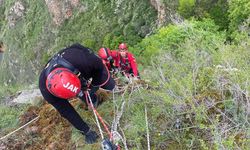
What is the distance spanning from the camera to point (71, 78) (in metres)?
4.64

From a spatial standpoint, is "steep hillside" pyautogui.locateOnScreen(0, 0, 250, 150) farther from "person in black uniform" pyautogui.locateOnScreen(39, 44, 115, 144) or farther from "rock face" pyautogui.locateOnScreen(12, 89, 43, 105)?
"person in black uniform" pyautogui.locateOnScreen(39, 44, 115, 144)

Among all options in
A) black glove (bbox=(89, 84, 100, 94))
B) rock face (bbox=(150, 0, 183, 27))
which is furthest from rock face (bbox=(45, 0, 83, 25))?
black glove (bbox=(89, 84, 100, 94))

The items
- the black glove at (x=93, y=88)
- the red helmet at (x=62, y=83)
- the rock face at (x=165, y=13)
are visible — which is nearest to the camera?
the red helmet at (x=62, y=83)

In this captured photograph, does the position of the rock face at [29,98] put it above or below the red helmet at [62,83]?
below

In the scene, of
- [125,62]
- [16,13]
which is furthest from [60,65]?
[16,13]

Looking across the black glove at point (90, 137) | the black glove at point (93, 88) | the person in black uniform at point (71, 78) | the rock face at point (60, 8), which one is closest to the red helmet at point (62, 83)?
the person in black uniform at point (71, 78)

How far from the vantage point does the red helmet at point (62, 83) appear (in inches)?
179

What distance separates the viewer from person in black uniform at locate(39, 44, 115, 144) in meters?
4.61

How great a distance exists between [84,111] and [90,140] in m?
0.83

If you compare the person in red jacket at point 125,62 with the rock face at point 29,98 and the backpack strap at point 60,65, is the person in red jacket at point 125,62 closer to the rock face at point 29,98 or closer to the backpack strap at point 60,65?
the rock face at point 29,98

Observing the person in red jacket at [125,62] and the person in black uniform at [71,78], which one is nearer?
the person in black uniform at [71,78]

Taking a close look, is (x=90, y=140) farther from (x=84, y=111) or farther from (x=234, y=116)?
(x=234, y=116)

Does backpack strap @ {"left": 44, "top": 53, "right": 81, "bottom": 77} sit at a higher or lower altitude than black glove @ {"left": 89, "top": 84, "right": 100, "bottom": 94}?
higher

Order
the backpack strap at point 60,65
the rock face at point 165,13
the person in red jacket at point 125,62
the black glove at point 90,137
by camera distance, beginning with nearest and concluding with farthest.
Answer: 1. the backpack strap at point 60,65
2. the black glove at point 90,137
3. the person in red jacket at point 125,62
4. the rock face at point 165,13
